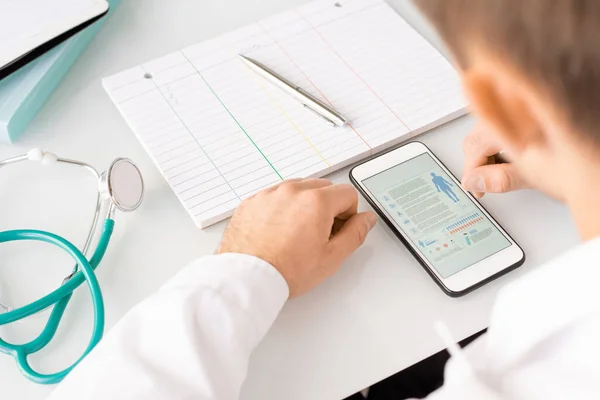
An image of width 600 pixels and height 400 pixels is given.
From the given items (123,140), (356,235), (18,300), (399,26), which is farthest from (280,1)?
(18,300)

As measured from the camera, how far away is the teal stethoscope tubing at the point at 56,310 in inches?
24.3

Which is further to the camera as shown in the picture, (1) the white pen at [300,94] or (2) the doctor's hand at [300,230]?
(1) the white pen at [300,94]

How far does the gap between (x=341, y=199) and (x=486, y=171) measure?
0.53 feet

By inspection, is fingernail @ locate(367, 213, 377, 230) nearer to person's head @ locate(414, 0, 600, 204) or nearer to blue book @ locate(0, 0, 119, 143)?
person's head @ locate(414, 0, 600, 204)

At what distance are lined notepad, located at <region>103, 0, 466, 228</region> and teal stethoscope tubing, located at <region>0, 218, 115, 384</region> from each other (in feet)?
0.42

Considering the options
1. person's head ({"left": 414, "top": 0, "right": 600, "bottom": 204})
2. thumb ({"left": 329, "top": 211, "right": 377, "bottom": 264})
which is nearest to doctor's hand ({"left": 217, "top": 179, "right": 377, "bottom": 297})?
thumb ({"left": 329, "top": 211, "right": 377, "bottom": 264})

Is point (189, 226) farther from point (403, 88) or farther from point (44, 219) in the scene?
point (403, 88)

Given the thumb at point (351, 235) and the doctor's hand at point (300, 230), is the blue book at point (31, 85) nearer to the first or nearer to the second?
the doctor's hand at point (300, 230)

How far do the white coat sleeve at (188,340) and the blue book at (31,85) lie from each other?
344 millimetres

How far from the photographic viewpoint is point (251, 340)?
0.60 metres

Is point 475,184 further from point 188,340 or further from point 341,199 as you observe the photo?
point 188,340

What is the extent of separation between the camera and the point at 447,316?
2.09ft

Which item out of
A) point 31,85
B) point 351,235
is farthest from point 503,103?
point 31,85

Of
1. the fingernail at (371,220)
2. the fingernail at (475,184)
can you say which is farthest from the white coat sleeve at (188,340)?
the fingernail at (475,184)
